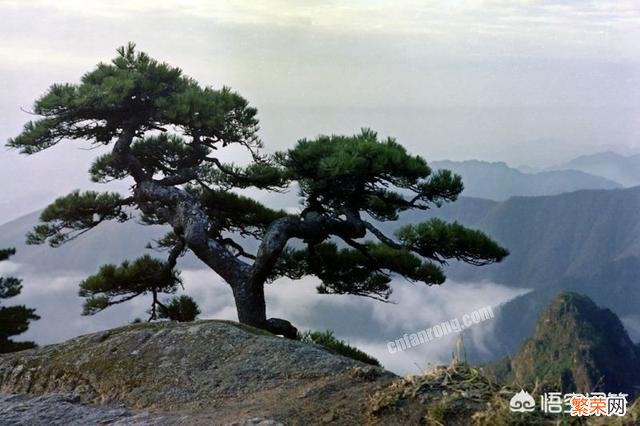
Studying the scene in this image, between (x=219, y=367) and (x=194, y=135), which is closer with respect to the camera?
(x=219, y=367)

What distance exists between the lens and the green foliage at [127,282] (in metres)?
11.8

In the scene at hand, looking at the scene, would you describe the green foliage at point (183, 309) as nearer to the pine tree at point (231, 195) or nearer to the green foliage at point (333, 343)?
the pine tree at point (231, 195)

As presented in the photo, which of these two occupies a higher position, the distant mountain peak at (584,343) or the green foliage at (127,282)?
the distant mountain peak at (584,343)

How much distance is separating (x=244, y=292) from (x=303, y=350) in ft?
17.0

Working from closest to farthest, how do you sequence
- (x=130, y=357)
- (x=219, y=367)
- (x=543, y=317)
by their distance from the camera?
(x=219, y=367) < (x=130, y=357) < (x=543, y=317)

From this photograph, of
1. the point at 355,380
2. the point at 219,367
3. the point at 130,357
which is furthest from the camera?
the point at 130,357

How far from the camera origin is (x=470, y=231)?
1094 centimetres

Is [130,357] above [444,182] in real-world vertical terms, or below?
below

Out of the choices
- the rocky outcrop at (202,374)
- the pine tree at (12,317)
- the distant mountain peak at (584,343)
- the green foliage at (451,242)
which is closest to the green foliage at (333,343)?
the green foliage at (451,242)

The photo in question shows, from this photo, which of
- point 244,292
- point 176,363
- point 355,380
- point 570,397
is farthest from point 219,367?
point 244,292

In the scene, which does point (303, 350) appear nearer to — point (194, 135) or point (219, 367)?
point (219, 367)

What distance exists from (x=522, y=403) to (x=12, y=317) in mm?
14990

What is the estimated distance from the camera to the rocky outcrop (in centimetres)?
429

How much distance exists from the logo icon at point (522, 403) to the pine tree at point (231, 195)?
6.94m
